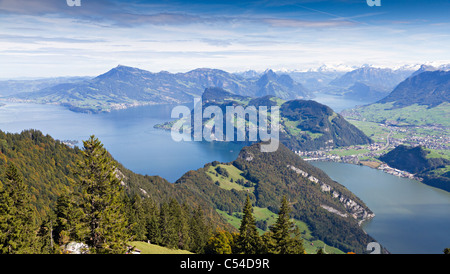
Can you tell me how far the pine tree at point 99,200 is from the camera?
65.0ft

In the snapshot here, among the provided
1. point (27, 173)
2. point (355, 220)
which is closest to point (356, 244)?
point (355, 220)

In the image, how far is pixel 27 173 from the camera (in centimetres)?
7269

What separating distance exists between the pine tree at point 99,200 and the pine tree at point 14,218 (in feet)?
21.3

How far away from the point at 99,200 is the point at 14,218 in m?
8.52

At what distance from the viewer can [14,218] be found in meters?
22.6

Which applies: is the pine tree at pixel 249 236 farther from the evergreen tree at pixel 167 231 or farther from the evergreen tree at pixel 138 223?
the evergreen tree at pixel 138 223

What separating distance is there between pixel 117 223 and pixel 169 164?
577 feet

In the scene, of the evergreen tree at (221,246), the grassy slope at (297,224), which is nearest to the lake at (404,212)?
the grassy slope at (297,224)

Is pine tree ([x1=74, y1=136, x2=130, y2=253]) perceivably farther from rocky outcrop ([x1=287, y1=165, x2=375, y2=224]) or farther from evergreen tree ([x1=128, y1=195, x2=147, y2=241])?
rocky outcrop ([x1=287, y1=165, x2=375, y2=224])

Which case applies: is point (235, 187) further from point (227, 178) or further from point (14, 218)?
point (14, 218)

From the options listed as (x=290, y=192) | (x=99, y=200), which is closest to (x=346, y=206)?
(x=290, y=192)

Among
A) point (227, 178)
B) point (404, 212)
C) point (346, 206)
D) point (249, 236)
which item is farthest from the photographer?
point (227, 178)
